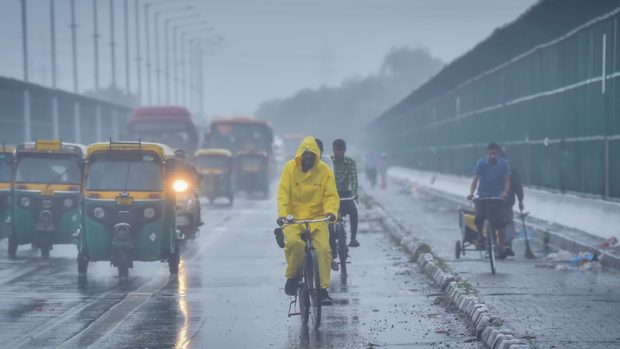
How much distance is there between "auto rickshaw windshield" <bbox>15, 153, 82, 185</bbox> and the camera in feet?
70.7

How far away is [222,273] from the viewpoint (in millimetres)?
18500

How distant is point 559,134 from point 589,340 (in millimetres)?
15804

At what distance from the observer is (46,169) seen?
71.8 feet

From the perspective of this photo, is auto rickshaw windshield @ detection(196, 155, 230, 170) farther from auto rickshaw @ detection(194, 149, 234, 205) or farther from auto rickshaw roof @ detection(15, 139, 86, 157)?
auto rickshaw roof @ detection(15, 139, 86, 157)

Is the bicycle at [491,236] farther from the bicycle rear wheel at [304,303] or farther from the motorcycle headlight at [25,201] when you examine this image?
the motorcycle headlight at [25,201]

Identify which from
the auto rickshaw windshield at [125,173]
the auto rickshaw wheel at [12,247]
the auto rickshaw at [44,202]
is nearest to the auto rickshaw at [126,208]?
the auto rickshaw windshield at [125,173]

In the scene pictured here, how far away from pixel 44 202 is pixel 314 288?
396 inches

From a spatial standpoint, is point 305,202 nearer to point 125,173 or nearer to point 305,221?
point 305,221

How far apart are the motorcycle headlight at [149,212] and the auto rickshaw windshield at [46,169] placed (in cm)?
380

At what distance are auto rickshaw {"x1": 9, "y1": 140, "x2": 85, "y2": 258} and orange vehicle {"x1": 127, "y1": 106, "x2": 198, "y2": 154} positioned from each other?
2953 cm

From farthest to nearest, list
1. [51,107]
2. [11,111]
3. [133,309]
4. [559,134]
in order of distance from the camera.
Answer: [51,107] → [11,111] → [559,134] → [133,309]

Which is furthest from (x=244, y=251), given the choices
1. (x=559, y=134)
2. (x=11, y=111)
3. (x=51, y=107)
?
(x=51, y=107)

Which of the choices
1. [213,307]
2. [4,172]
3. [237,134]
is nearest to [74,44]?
[237,134]

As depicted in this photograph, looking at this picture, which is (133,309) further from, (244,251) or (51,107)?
(51,107)
